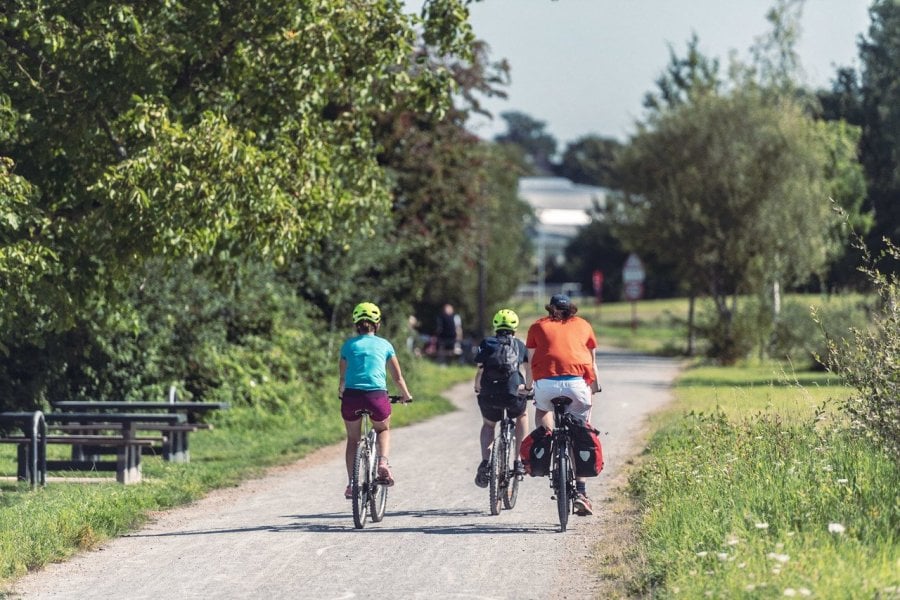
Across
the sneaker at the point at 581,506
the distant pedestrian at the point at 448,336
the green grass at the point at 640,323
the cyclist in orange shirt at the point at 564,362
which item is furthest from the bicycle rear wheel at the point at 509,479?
the green grass at the point at 640,323

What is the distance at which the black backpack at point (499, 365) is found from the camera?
12.9 meters

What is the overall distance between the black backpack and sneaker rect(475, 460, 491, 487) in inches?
25.0

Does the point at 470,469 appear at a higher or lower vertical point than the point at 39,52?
lower

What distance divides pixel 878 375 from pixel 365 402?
420cm

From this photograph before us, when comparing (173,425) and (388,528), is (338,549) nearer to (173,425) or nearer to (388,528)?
(388,528)

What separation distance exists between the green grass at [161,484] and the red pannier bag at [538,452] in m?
3.26

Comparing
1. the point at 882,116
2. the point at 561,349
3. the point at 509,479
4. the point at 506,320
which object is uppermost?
the point at 882,116

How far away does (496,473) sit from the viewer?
498 inches

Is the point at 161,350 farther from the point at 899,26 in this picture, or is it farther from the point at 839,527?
the point at 899,26

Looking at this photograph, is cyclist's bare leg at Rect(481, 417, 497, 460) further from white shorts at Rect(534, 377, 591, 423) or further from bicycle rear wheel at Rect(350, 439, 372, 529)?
bicycle rear wheel at Rect(350, 439, 372, 529)

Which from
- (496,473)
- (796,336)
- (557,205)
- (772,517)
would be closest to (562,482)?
(496,473)

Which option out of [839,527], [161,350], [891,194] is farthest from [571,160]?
[839,527]

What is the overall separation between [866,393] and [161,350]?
516 inches

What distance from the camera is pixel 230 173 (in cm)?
1502
